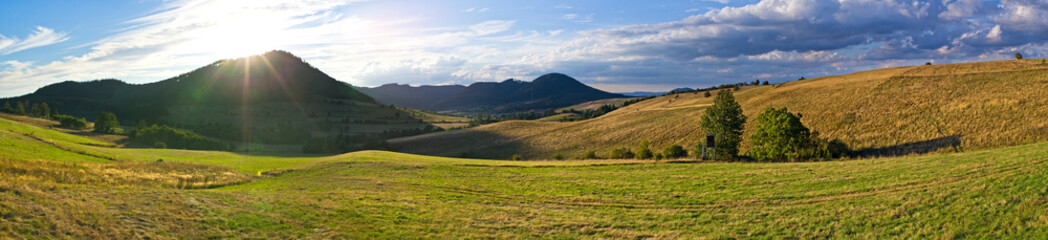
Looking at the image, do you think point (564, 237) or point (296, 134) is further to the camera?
point (296, 134)

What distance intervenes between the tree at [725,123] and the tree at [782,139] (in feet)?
12.9

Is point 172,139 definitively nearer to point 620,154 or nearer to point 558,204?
point 620,154

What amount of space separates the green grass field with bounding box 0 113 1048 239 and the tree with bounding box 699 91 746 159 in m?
19.5

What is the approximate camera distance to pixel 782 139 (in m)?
39.1

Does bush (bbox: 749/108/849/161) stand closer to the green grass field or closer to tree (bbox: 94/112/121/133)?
the green grass field

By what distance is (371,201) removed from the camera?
Result: 19.1 metres

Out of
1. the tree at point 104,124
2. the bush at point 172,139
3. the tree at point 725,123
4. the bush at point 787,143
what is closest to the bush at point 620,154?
the tree at point 725,123

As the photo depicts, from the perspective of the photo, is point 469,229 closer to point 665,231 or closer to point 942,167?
point 665,231

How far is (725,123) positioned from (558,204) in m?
32.7

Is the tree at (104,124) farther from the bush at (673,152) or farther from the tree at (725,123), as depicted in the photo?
the tree at (725,123)

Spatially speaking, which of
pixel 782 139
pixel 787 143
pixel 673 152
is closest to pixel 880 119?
pixel 787 143

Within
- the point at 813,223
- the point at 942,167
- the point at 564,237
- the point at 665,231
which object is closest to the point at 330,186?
the point at 564,237

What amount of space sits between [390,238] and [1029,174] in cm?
2023

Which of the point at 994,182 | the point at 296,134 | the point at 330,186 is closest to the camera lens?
the point at 994,182
